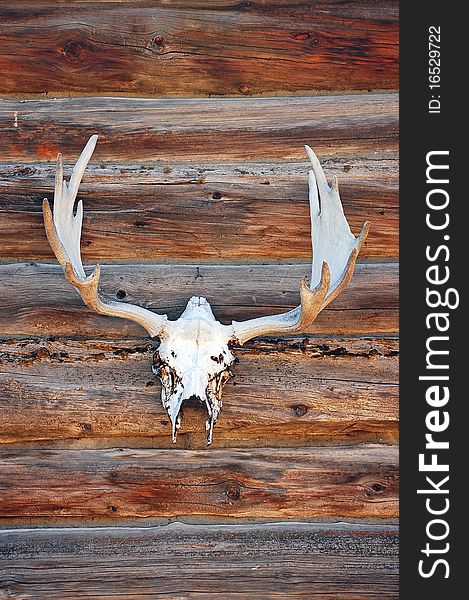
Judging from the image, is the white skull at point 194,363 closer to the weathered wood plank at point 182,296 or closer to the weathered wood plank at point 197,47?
the weathered wood plank at point 182,296

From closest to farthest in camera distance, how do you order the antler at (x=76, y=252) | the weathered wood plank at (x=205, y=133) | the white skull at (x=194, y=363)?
the antler at (x=76, y=252) → the white skull at (x=194, y=363) → the weathered wood plank at (x=205, y=133)

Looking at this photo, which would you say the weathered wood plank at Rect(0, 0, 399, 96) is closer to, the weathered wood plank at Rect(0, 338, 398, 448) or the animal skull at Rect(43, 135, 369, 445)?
the animal skull at Rect(43, 135, 369, 445)

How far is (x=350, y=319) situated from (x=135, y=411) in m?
1.05

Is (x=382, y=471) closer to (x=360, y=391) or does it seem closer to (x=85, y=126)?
(x=360, y=391)

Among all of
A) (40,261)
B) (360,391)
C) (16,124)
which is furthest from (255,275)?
(16,124)

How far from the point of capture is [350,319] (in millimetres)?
3158

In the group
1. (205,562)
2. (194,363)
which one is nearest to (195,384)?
(194,363)

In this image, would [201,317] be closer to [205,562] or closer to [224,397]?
[224,397]

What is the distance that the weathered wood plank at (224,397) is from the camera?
3.07m

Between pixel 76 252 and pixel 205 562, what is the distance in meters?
1.45

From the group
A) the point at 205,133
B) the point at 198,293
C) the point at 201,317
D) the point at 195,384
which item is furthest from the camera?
the point at 205,133

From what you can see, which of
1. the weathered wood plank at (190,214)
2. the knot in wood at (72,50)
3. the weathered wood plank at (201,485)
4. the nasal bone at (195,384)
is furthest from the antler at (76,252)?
the knot in wood at (72,50)

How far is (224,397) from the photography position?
307cm

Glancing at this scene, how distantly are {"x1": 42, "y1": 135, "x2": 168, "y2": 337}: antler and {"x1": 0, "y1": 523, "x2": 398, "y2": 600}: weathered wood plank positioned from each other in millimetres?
954
